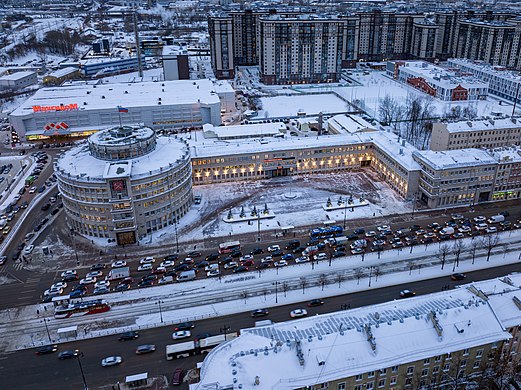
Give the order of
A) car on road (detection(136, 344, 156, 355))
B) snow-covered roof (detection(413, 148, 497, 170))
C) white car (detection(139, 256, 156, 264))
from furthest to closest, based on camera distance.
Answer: snow-covered roof (detection(413, 148, 497, 170)) < white car (detection(139, 256, 156, 264)) < car on road (detection(136, 344, 156, 355))

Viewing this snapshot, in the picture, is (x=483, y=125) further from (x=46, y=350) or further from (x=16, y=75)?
(x=16, y=75)

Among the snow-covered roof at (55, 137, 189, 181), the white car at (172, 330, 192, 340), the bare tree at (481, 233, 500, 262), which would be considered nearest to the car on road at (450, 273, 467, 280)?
the bare tree at (481, 233, 500, 262)

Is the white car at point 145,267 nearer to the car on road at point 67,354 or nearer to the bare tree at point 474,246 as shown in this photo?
the car on road at point 67,354

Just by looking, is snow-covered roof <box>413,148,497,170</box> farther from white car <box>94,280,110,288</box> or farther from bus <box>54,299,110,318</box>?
bus <box>54,299,110,318</box>

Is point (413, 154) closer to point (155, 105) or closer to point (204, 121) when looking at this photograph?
point (204, 121)

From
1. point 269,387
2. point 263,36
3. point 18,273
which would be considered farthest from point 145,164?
point 263,36
